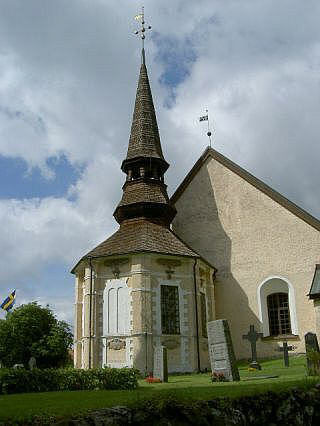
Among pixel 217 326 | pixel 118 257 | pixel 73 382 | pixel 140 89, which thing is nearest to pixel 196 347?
pixel 118 257

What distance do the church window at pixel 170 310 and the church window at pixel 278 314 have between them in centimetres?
641

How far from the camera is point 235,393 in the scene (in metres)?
9.80

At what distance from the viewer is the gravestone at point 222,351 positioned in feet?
55.9

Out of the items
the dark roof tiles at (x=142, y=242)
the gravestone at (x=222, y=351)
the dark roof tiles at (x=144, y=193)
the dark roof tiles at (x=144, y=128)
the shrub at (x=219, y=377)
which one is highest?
the dark roof tiles at (x=144, y=128)

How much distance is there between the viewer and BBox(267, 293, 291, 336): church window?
92.3 ft

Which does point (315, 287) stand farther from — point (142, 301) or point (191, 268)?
point (142, 301)

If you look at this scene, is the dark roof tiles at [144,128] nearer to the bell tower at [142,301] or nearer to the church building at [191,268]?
the church building at [191,268]

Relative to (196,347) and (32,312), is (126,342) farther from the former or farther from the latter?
(32,312)

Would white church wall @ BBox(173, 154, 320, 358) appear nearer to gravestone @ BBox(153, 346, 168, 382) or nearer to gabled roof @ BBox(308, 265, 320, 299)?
gabled roof @ BBox(308, 265, 320, 299)

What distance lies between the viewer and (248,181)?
31.1 m

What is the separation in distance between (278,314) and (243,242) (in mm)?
4685

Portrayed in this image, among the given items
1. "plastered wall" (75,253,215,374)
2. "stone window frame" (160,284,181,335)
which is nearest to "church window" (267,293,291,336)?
"plastered wall" (75,253,215,374)

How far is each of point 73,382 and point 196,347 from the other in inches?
380

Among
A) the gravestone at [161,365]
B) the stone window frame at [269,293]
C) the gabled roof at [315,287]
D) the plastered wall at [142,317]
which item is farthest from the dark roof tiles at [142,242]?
the gravestone at [161,365]
